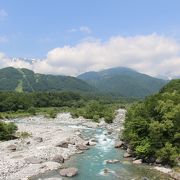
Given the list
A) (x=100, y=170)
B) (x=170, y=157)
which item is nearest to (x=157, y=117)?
(x=170, y=157)

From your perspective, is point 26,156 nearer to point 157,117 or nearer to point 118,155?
point 118,155

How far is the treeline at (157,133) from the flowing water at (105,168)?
3.16m

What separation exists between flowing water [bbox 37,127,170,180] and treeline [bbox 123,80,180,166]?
3163 mm

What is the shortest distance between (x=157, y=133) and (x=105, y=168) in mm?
10347

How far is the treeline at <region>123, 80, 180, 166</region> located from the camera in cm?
5406

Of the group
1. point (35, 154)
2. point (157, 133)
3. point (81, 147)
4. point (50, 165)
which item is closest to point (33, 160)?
point (50, 165)

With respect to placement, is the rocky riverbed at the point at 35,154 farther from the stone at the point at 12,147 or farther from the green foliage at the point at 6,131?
the green foliage at the point at 6,131

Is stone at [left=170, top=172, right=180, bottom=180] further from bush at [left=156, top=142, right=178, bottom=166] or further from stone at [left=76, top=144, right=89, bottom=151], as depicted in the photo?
stone at [left=76, top=144, right=89, bottom=151]

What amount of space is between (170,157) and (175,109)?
945cm

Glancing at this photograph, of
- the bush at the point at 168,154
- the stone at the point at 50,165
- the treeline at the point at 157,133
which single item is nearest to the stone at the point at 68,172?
the stone at the point at 50,165

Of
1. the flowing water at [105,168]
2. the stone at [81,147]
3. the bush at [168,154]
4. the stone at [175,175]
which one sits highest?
the bush at [168,154]

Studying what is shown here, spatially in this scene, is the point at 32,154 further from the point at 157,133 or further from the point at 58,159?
the point at 157,133

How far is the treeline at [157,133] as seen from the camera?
54.1 meters

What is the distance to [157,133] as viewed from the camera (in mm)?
55438
